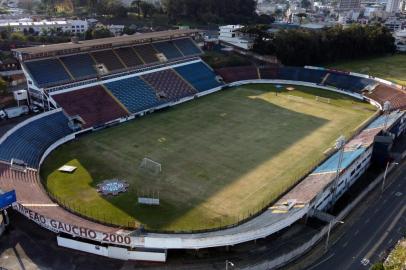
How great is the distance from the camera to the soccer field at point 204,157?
37.8 meters

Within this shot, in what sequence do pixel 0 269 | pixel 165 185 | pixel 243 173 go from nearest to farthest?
pixel 0 269 < pixel 165 185 < pixel 243 173

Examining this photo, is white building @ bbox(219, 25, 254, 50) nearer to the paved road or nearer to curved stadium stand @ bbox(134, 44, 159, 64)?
curved stadium stand @ bbox(134, 44, 159, 64)

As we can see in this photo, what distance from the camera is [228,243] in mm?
31266

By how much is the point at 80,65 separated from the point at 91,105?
885 cm

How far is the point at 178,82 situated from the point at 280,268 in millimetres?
47099

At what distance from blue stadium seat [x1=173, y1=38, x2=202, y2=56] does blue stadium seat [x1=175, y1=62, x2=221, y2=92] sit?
9.83 ft

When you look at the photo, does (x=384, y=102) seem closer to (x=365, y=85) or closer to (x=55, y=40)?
(x=365, y=85)

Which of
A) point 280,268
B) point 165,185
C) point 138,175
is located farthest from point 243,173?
point 280,268

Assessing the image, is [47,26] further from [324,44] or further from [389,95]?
[389,95]

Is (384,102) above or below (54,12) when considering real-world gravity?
below

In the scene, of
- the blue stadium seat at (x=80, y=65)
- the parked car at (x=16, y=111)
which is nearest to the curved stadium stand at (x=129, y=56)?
the blue stadium seat at (x=80, y=65)

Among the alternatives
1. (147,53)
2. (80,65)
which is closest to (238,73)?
(147,53)

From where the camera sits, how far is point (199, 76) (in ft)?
253

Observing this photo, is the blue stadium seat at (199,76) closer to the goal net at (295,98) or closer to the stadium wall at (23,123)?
the goal net at (295,98)
